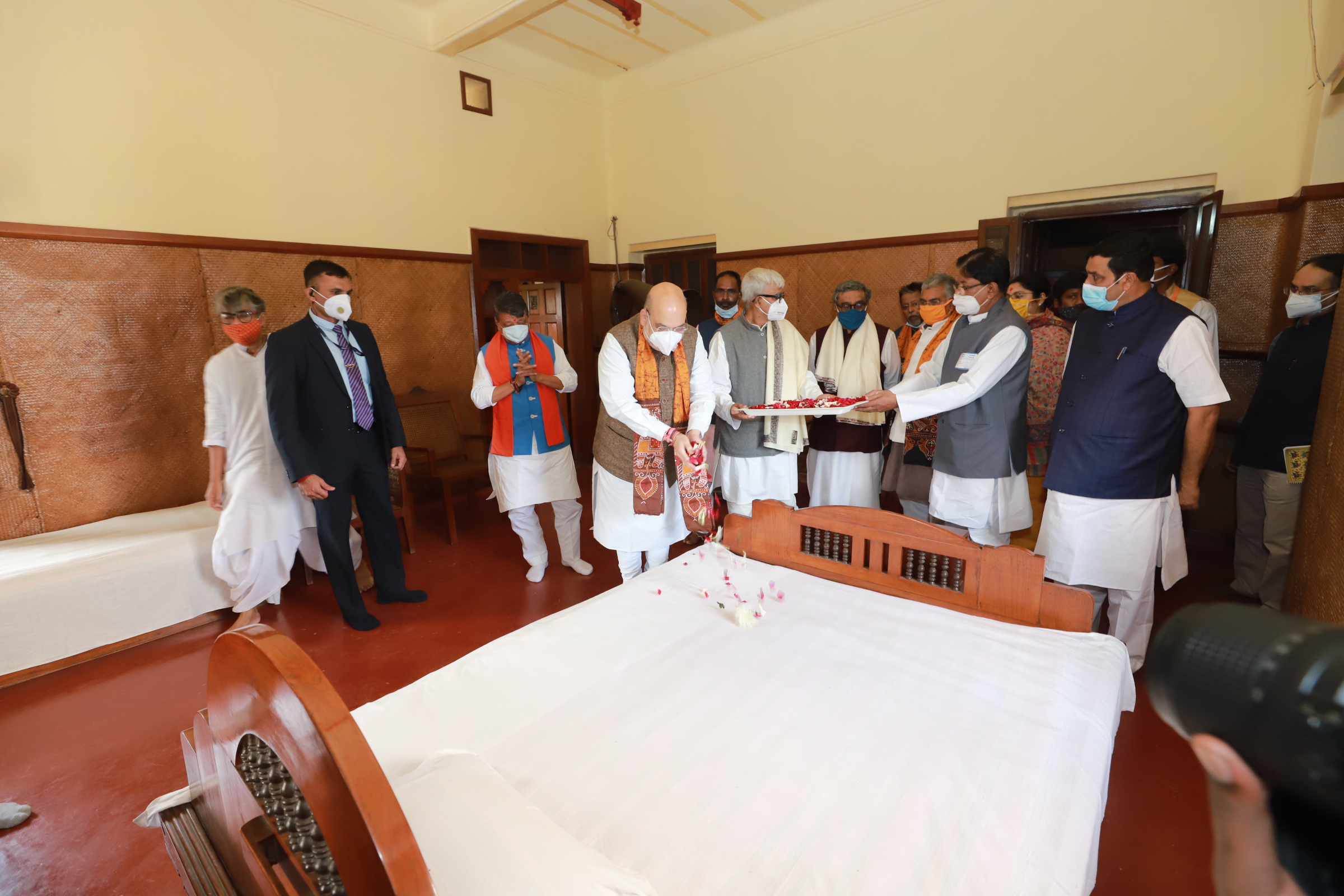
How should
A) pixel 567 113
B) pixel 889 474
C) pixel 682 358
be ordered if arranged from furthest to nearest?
pixel 567 113, pixel 889 474, pixel 682 358

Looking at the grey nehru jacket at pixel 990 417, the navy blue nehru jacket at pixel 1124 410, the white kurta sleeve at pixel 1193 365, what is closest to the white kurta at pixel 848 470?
the grey nehru jacket at pixel 990 417

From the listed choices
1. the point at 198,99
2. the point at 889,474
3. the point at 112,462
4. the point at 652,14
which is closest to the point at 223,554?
the point at 112,462

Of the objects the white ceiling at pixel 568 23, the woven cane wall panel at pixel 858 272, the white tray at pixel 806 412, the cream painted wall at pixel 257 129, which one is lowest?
the white tray at pixel 806 412

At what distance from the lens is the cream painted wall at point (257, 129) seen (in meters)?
3.40

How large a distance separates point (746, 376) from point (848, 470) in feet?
3.09

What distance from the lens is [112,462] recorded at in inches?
147

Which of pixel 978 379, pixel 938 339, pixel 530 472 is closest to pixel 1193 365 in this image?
pixel 978 379

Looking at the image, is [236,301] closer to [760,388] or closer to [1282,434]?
[760,388]

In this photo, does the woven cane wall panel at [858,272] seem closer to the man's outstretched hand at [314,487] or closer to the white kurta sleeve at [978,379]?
the white kurta sleeve at [978,379]

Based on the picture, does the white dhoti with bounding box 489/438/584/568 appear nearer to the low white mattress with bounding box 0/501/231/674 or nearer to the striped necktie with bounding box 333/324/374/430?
the striped necktie with bounding box 333/324/374/430

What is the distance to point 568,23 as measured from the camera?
17.2ft

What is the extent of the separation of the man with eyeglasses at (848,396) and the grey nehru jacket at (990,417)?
2.17 feet

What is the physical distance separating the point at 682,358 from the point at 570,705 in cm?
165

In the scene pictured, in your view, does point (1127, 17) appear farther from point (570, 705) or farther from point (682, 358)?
point (570, 705)
